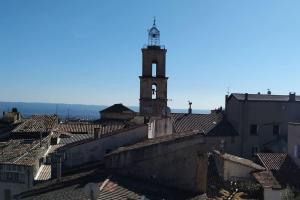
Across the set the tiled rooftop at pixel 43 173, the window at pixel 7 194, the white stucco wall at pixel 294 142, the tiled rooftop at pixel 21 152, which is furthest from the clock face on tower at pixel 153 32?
the window at pixel 7 194

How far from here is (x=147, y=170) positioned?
61.6 feet

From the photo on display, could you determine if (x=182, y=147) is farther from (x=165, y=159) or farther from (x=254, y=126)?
(x=254, y=126)

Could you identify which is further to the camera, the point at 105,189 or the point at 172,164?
the point at 172,164

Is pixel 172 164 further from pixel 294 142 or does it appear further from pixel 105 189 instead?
pixel 294 142

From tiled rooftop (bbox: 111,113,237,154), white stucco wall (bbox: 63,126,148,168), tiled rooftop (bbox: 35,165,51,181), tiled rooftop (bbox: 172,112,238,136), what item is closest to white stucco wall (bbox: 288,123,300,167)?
tiled rooftop (bbox: 111,113,237,154)

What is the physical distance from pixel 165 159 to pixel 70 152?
233 inches

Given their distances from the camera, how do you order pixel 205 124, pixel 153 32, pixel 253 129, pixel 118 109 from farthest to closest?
pixel 118 109, pixel 153 32, pixel 205 124, pixel 253 129

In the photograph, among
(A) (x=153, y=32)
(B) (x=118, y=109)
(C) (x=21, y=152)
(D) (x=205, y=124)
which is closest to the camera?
(C) (x=21, y=152)

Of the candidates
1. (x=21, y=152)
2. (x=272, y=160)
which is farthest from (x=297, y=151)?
(x=21, y=152)

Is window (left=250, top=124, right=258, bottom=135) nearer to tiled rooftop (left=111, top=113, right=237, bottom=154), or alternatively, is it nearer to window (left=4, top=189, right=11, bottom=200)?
tiled rooftop (left=111, top=113, right=237, bottom=154)

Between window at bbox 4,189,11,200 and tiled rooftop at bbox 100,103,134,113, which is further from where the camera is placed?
tiled rooftop at bbox 100,103,134,113

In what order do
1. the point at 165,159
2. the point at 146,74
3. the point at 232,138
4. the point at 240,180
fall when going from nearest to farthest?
1. the point at 165,159
2. the point at 240,180
3. the point at 232,138
4. the point at 146,74

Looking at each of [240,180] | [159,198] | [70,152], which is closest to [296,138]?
[240,180]

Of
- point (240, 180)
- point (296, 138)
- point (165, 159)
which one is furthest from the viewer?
point (296, 138)
